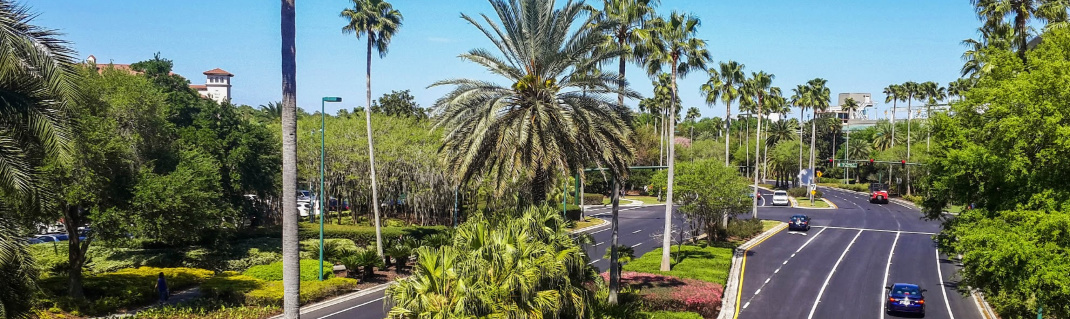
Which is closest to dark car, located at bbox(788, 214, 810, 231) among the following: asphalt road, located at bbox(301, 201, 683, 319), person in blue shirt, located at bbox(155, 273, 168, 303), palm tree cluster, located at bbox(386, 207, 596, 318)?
asphalt road, located at bbox(301, 201, 683, 319)

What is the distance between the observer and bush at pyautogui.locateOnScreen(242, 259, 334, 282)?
100ft

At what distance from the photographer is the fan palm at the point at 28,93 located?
35.9ft

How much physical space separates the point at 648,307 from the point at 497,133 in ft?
29.5

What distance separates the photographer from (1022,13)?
2719 cm

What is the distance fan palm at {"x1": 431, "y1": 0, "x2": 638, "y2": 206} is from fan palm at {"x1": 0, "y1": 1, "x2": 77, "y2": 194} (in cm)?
1060

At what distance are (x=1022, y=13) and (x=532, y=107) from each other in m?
20.4

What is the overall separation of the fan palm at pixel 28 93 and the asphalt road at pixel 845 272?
2296cm

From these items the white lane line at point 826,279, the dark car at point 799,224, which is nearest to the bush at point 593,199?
the dark car at point 799,224

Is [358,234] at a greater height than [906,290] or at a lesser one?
greater

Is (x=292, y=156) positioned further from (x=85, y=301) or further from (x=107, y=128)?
(x=107, y=128)

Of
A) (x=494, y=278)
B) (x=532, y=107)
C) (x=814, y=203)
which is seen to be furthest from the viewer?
(x=814, y=203)

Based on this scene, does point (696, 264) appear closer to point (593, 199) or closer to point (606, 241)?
point (606, 241)

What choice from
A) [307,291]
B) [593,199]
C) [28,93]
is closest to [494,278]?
[28,93]

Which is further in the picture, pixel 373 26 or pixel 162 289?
pixel 373 26
